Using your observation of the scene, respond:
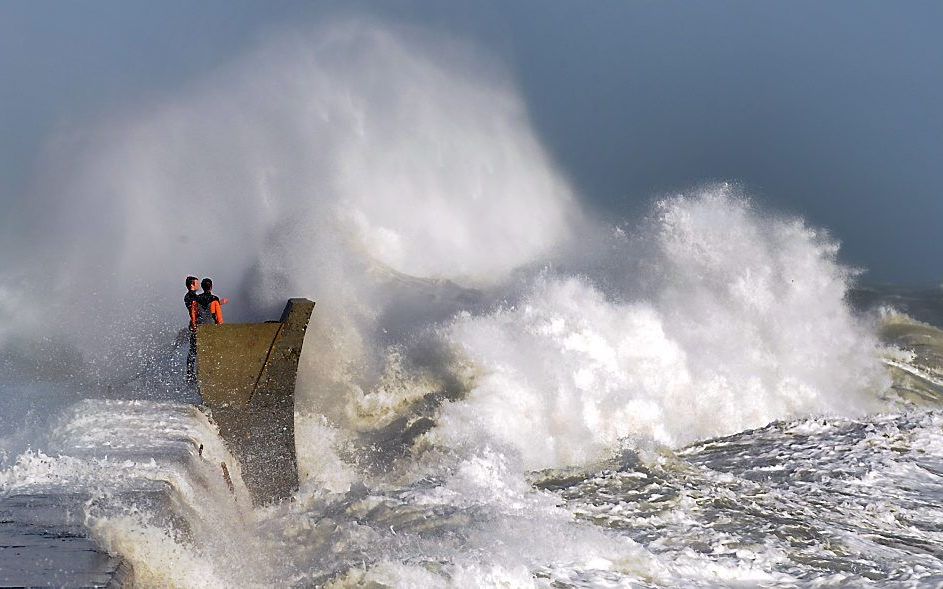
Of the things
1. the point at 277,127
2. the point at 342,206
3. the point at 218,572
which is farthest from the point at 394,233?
the point at 218,572

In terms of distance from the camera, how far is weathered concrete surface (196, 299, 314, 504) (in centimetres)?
991

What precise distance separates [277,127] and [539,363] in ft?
35.5

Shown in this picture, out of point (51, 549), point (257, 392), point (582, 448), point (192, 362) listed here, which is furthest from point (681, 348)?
point (51, 549)

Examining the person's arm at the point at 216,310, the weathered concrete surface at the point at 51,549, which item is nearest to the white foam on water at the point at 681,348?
the person's arm at the point at 216,310

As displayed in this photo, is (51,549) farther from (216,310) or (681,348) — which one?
(681,348)

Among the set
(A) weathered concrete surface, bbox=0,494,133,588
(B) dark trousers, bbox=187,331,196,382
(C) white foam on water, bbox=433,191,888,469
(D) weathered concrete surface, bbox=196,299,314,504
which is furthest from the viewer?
(C) white foam on water, bbox=433,191,888,469

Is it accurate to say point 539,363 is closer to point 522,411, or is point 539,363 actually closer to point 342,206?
point 522,411

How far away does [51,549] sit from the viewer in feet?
19.6

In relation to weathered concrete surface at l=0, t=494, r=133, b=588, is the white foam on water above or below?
above

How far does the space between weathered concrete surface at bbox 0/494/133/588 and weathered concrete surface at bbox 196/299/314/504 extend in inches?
114

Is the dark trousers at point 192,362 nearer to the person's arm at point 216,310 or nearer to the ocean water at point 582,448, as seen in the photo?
the ocean water at point 582,448

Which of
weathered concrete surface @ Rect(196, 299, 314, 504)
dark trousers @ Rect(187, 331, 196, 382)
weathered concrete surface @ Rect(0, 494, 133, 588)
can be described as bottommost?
weathered concrete surface @ Rect(0, 494, 133, 588)

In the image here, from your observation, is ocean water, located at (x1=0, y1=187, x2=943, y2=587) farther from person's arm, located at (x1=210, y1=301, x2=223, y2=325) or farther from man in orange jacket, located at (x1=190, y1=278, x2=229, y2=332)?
person's arm, located at (x1=210, y1=301, x2=223, y2=325)

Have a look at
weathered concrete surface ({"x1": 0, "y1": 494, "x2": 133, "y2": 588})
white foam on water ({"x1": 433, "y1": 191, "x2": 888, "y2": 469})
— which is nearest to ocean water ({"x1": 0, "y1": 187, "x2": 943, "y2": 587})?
white foam on water ({"x1": 433, "y1": 191, "x2": 888, "y2": 469})
